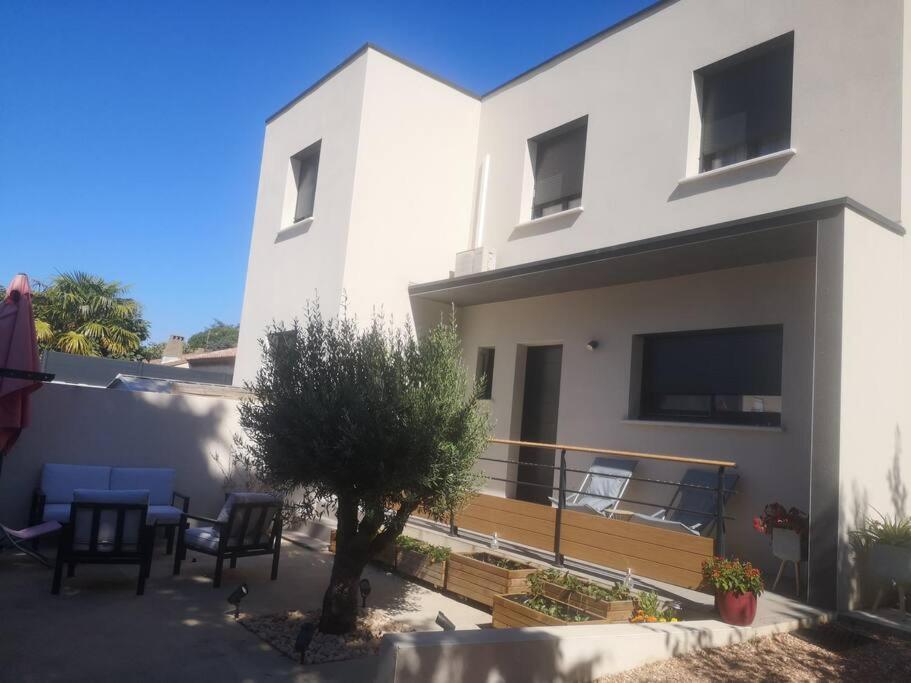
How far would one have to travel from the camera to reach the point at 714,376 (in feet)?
26.3

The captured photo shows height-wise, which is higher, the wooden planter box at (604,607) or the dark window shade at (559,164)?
the dark window shade at (559,164)

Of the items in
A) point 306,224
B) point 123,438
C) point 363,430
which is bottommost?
point 123,438

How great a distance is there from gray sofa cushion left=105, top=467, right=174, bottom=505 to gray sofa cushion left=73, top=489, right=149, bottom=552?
224 centimetres

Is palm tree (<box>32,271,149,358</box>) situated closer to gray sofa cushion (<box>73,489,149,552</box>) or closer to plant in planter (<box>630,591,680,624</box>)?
gray sofa cushion (<box>73,489,149,552</box>)

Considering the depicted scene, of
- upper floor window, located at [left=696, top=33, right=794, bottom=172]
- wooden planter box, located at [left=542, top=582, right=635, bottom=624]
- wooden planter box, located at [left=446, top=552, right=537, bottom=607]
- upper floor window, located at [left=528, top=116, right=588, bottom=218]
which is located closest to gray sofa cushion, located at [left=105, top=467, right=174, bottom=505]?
wooden planter box, located at [left=446, top=552, right=537, bottom=607]

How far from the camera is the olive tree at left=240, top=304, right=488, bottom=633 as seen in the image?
4969mm

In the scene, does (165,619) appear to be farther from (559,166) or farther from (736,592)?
(559,166)

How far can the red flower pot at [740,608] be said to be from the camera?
5125mm

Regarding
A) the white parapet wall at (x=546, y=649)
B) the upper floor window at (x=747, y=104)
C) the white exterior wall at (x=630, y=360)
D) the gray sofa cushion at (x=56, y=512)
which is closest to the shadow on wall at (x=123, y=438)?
the gray sofa cushion at (x=56, y=512)

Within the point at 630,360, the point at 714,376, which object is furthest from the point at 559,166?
the point at 714,376

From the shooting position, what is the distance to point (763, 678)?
4453 millimetres

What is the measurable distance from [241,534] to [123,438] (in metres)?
3.33

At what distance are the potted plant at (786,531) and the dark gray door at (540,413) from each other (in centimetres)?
391

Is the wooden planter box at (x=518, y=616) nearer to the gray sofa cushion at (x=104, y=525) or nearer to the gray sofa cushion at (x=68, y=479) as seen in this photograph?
the gray sofa cushion at (x=104, y=525)
